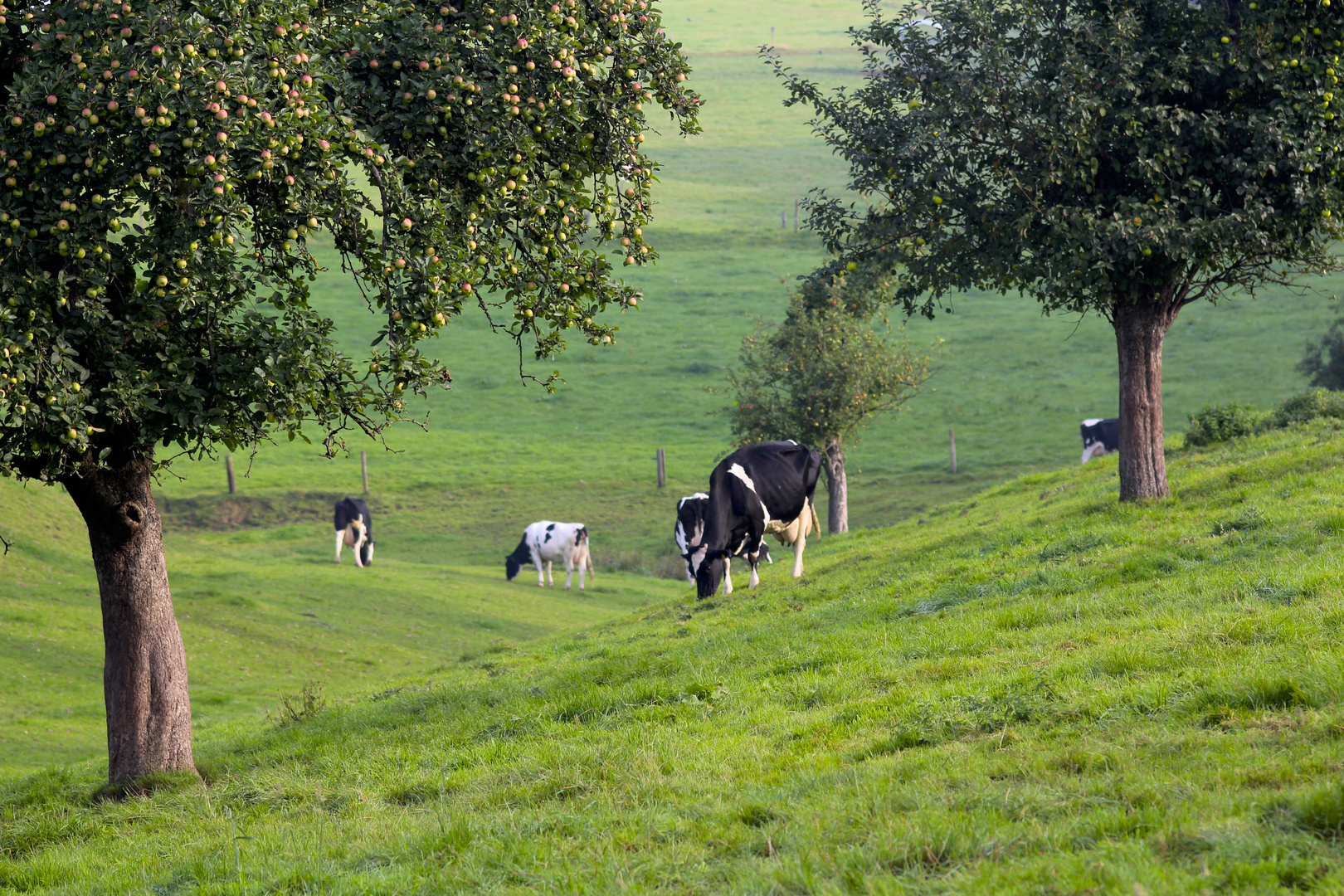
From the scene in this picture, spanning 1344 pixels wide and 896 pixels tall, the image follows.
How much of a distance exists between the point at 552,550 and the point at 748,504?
1759cm

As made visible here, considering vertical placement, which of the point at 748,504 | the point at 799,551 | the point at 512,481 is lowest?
the point at 799,551

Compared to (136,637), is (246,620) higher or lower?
Answer: lower

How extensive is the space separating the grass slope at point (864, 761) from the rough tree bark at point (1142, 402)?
1973mm

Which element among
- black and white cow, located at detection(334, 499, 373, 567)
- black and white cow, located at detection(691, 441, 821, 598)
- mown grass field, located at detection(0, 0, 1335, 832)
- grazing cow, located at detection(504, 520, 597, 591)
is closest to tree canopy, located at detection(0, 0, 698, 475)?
mown grass field, located at detection(0, 0, 1335, 832)

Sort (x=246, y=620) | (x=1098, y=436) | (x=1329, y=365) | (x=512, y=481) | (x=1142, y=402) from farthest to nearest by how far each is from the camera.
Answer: (x=512, y=481) → (x=1329, y=365) → (x=1098, y=436) → (x=246, y=620) → (x=1142, y=402)

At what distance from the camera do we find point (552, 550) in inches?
1531

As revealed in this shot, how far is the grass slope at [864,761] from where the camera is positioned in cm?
588

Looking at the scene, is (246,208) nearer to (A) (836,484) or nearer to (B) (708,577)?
(B) (708,577)

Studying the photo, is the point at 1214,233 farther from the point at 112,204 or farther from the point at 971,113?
the point at 112,204

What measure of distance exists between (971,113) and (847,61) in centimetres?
13426

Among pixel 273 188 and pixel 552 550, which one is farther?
pixel 552 550

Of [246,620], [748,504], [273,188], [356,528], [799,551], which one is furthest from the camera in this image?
[356,528]

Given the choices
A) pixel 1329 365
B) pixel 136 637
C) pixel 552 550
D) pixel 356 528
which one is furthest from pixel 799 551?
pixel 1329 365

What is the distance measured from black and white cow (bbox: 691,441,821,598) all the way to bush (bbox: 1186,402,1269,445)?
31.4 ft
